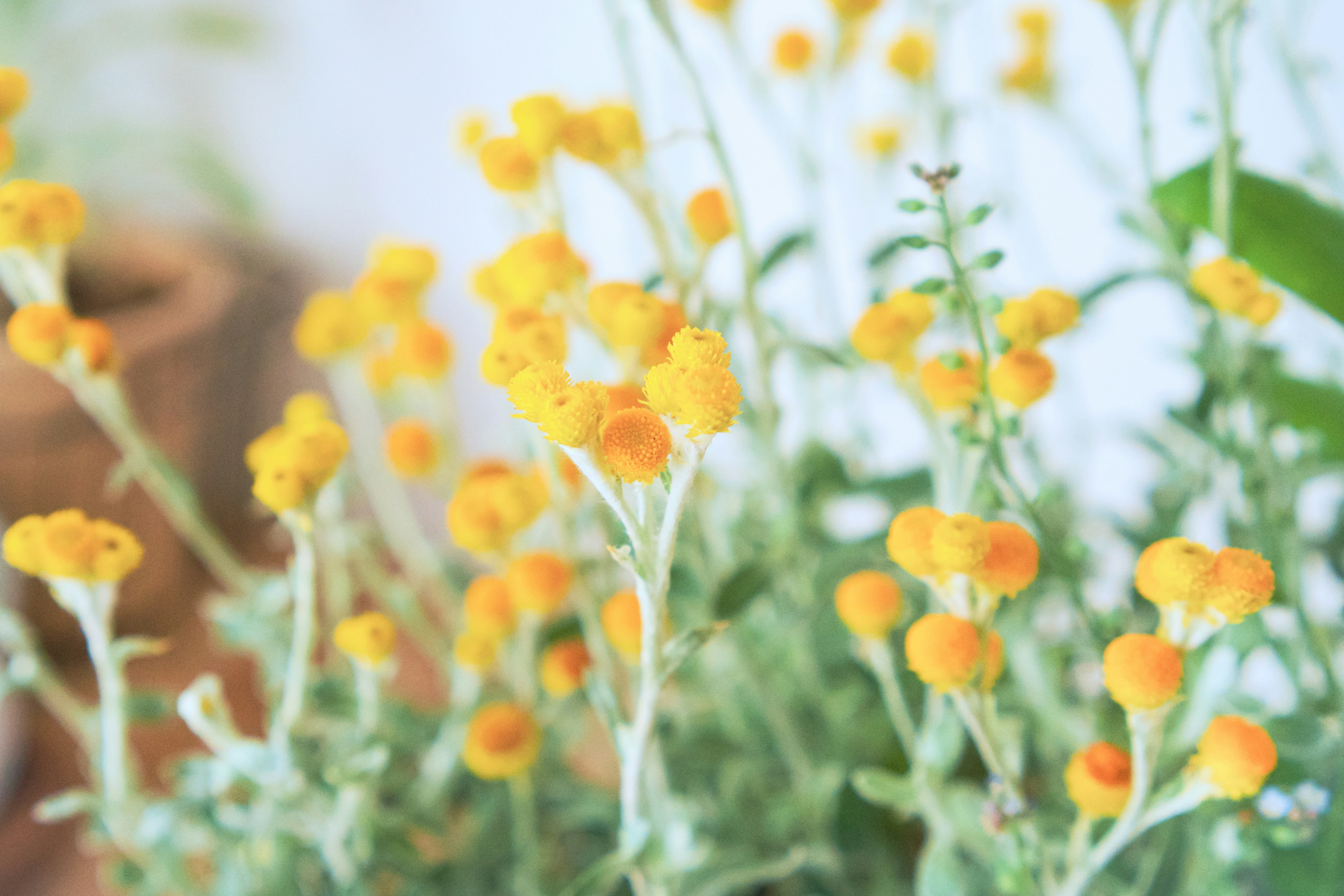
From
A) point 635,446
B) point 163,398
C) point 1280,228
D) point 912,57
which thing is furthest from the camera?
point 163,398

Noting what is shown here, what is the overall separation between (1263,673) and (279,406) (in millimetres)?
807

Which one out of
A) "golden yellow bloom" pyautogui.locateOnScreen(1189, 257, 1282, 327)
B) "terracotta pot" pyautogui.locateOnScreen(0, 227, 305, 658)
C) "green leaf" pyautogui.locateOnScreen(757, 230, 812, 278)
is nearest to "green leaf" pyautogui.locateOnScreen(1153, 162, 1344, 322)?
"golden yellow bloom" pyautogui.locateOnScreen(1189, 257, 1282, 327)

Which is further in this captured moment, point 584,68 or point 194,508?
point 584,68

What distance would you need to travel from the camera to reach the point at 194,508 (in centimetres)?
40

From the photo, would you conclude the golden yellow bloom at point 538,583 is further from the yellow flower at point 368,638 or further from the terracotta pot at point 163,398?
the terracotta pot at point 163,398

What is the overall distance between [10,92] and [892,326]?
0.25 m

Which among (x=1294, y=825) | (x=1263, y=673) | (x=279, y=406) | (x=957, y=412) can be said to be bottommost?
(x=1263, y=673)

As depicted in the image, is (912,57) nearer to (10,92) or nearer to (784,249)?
(784,249)

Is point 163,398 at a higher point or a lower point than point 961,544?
lower

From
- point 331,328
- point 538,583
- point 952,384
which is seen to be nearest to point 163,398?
point 331,328

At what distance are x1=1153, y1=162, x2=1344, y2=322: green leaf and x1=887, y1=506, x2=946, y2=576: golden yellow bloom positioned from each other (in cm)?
13

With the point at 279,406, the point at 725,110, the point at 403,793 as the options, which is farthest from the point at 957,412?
the point at 279,406

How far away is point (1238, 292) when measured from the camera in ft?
0.83

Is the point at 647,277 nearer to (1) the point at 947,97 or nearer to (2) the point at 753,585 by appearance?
(2) the point at 753,585
